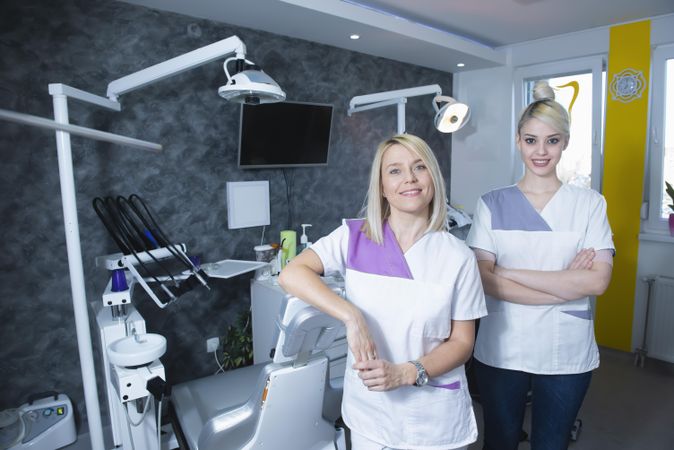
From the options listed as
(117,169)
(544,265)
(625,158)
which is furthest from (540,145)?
(625,158)

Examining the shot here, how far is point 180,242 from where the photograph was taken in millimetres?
2633

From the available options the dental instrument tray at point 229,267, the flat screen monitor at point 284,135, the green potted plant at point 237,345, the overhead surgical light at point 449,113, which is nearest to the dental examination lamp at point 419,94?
the overhead surgical light at point 449,113

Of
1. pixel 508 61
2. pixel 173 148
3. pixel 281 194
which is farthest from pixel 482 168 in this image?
pixel 173 148

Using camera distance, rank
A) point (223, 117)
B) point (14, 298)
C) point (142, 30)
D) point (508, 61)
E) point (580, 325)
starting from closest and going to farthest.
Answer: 1. point (580, 325)
2. point (14, 298)
3. point (142, 30)
4. point (223, 117)
5. point (508, 61)

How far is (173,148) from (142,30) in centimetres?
62

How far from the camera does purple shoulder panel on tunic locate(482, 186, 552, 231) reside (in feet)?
4.61

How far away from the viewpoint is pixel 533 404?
4.66 feet

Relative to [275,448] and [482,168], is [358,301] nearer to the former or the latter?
[275,448]

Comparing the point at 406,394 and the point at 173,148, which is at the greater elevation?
→ the point at 173,148

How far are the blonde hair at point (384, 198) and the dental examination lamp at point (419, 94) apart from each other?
2002 mm

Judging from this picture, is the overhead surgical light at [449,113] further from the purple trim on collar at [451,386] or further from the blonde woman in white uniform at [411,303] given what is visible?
the purple trim on collar at [451,386]

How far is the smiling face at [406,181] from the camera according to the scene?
→ 1111 millimetres

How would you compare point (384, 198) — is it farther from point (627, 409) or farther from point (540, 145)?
point (627, 409)

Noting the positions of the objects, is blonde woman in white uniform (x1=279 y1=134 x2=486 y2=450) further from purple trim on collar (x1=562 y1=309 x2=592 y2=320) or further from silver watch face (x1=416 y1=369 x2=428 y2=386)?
purple trim on collar (x1=562 y1=309 x2=592 y2=320)
